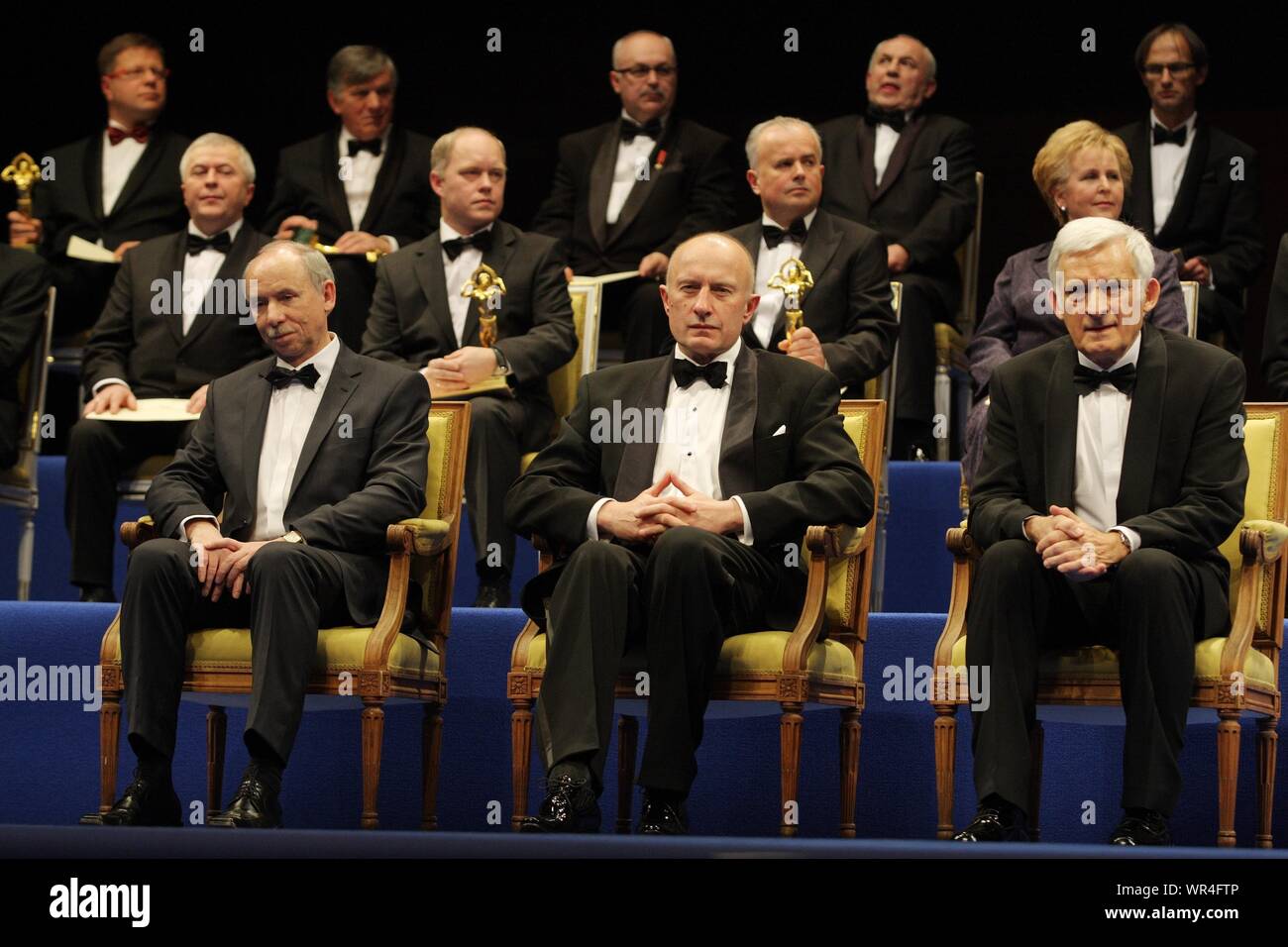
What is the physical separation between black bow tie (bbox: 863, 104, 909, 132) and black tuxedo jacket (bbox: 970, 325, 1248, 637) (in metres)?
2.06

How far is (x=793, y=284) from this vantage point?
16.5 ft

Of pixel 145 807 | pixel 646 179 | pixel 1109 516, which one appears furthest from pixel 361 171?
pixel 1109 516

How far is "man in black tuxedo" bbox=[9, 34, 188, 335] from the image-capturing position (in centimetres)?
609

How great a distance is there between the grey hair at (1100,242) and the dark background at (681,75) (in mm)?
2597

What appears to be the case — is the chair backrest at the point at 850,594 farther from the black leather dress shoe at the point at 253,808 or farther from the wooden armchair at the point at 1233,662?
the black leather dress shoe at the point at 253,808

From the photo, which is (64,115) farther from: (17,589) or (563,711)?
(563,711)

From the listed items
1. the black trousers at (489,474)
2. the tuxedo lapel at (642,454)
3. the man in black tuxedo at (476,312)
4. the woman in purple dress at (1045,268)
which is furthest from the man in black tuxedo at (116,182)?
the woman in purple dress at (1045,268)

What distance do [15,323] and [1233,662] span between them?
10.7 ft

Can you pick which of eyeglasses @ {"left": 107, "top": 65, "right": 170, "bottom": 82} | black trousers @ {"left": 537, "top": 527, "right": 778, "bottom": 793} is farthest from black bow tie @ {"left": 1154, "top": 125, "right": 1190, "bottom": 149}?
eyeglasses @ {"left": 107, "top": 65, "right": 170, "bottom": 82}

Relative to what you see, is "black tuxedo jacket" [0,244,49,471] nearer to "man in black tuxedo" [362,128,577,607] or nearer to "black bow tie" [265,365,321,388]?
"man in black tuxedo" [362,128,577,607]

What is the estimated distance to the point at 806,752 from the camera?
444 cm

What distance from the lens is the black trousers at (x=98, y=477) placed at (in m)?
5.12
